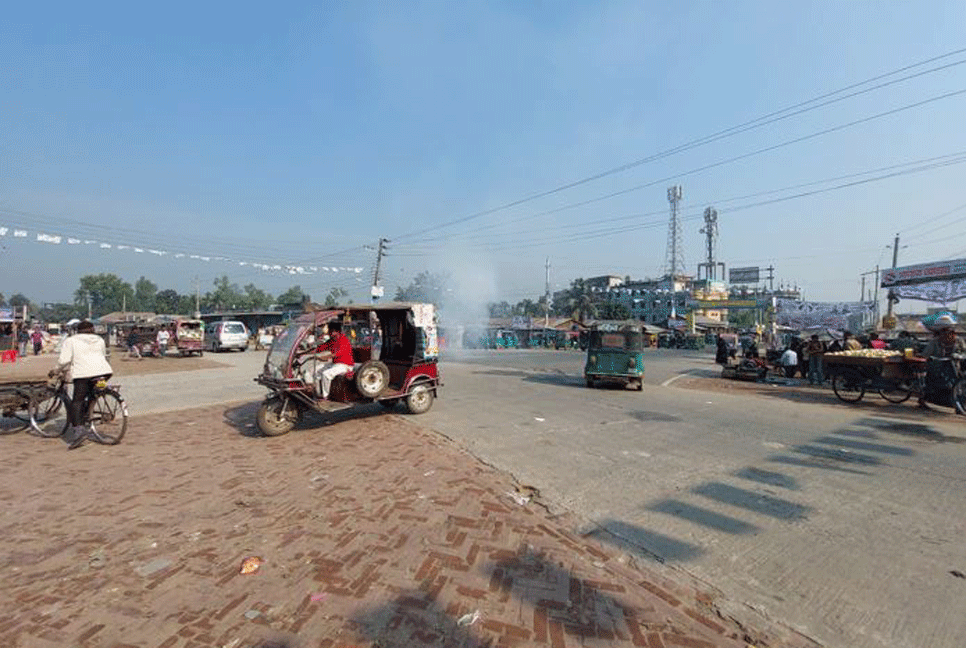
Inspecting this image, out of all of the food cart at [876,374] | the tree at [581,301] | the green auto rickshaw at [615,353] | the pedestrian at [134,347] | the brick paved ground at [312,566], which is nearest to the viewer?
the brick paved ground at [312,566]

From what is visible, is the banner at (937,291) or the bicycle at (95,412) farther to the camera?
the banner at (937,291)

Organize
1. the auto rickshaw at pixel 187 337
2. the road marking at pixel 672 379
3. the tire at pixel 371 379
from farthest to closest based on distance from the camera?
1. the auto rickshaw at pixel 187 337
2. the road marking at pixel 672 379
3. the tire at pixel 371 379

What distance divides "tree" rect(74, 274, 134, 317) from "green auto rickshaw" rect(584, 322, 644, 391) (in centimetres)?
12469

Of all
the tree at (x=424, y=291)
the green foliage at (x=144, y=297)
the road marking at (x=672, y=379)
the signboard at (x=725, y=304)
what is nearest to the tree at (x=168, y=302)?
the green foliage at (x=144, y=297)

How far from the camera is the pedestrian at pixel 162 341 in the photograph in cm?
2391

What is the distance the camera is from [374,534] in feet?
13.0

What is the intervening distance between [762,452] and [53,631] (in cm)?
758

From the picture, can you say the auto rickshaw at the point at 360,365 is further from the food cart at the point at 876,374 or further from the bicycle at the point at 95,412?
the food cart at the point at 876,374

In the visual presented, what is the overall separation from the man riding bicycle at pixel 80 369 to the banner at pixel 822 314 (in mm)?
35710

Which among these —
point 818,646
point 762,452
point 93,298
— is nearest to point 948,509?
point 762,452

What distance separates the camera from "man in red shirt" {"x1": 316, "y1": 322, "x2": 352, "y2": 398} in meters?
7.81

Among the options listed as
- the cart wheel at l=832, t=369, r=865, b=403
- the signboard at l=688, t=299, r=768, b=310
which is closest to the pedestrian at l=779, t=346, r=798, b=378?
the cart wheel at l=832, t=369, r=865, b=403

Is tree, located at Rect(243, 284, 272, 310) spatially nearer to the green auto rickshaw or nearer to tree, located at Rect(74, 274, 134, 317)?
tree, located at Rect(74, 274, 134, 317)

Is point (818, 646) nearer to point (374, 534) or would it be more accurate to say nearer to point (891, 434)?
point (374, 534)
